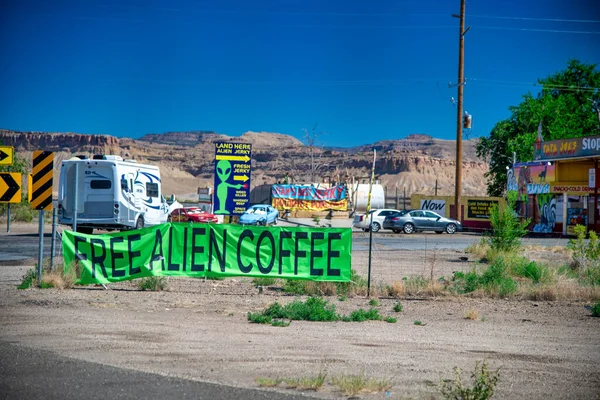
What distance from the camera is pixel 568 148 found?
38312mm

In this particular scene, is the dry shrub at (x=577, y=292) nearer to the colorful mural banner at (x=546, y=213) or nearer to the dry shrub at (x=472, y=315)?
the dry shrub at (x=472, y=315)

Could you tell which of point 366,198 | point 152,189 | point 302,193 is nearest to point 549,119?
point 366,198

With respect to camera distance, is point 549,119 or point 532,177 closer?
point 532,177

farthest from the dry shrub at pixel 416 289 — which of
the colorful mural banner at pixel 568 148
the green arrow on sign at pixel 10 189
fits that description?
the colorful mural banner at pixel 568 148

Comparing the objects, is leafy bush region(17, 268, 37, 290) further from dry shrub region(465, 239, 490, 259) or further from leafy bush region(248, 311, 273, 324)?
dry shrub region(465, 239, 490, 259)

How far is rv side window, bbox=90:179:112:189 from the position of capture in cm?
2711

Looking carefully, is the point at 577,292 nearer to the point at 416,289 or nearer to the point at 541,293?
the point at 541,293

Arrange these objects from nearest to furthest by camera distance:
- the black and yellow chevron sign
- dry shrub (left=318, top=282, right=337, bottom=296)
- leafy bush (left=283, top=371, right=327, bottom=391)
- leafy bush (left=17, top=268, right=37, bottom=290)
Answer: leafy bush (left=283, top=371, right=327, bottom=391) < leafy bush (left=17, top=268, right=37, bottom=290) < the black and yellow chevron sign < dry shrub (left=318, top=282, right=337, bottom=296)

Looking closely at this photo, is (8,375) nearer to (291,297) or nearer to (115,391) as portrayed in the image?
(115,391)

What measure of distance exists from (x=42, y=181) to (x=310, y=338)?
7507mm

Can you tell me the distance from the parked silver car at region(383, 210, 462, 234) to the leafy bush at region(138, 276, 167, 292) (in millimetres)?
26420

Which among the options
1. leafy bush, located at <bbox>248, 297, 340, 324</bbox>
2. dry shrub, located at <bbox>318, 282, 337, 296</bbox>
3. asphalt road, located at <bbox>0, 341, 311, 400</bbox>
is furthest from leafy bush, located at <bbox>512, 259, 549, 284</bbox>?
asphalt road, located at <bbox>0, 341, 311, 400</bbox>

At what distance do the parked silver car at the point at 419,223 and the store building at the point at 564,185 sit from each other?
5.28 meters

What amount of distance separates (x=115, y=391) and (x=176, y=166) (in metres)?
146
